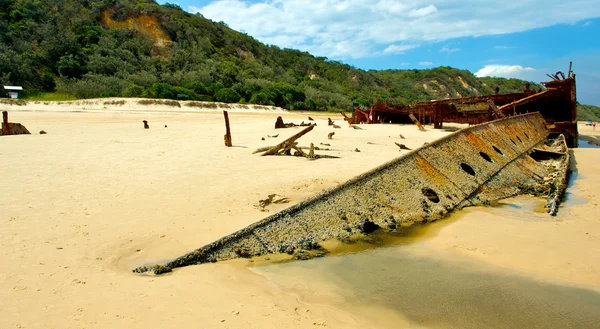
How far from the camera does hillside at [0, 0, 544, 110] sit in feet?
116

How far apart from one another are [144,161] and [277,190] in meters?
3.86

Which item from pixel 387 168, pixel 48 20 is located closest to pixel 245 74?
pixel 48 20

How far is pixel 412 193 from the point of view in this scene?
16.6 feet

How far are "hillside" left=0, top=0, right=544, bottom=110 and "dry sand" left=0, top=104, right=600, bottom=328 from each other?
91.3 feet

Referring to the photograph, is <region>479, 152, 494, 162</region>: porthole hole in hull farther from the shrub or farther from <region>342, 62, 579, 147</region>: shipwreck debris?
the shrub

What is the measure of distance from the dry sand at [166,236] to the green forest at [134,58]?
27717mm

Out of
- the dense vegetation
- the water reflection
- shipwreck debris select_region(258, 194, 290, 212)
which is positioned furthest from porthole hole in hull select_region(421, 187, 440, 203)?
the dense vegetation

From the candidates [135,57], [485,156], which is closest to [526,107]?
[485,156]

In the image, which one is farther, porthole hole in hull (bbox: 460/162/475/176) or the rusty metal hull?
porthole hole in hull (bbox: 460/162/475/176)

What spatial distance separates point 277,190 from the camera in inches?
249

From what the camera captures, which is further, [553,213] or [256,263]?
[553,213]

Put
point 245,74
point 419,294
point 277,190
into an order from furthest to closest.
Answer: point 245,74 < point 277,190 < point 419,294

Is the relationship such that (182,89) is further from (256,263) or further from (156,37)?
(256,263)

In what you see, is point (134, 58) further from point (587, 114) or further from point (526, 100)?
point (587, 114)
